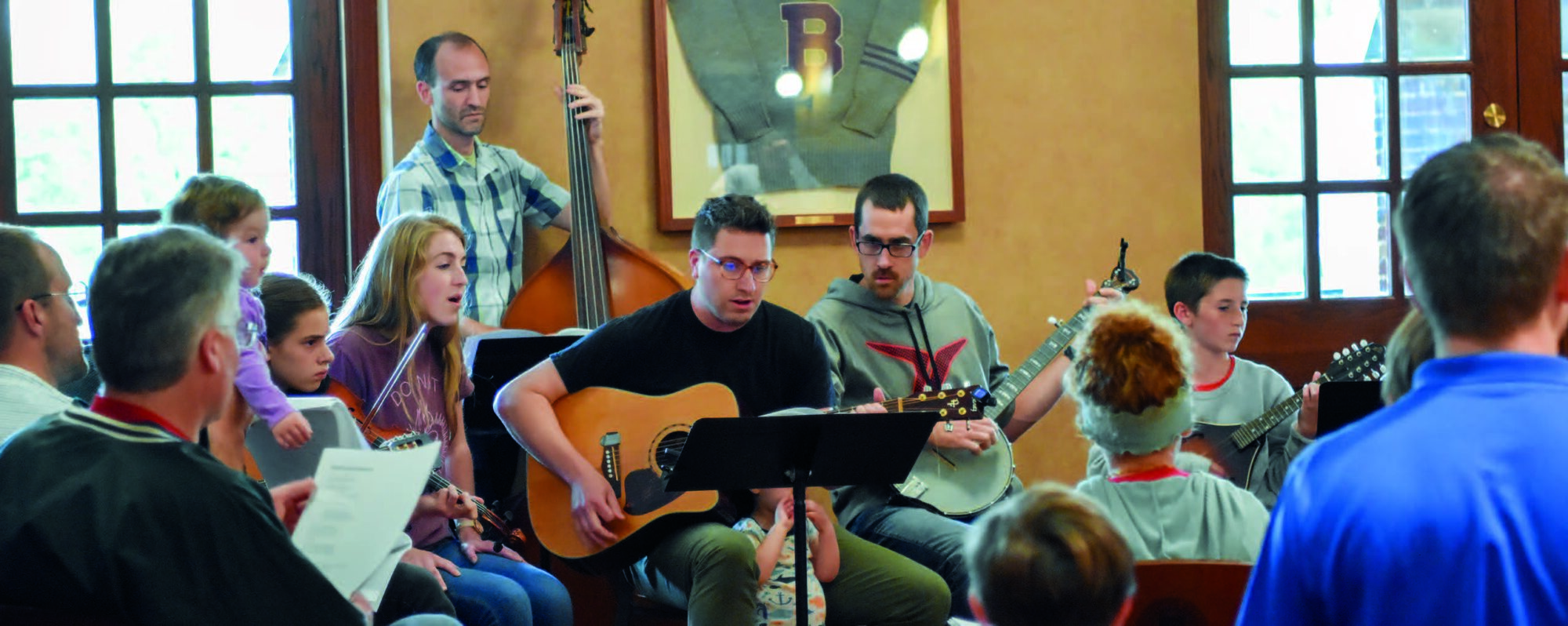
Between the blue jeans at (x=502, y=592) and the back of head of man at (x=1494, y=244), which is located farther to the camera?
the blue jeans at (x=502, y=592)

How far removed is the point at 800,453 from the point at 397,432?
872 millimetres

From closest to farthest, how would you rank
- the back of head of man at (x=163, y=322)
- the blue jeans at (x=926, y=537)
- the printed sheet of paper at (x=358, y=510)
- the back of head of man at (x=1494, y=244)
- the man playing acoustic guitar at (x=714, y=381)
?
the back of head of man at (x=1494, y=244), the back of head of man at (x=163, y=322), the printed sheet of paper at (x=358, y=510), the man playing acoustic guitar at (x=714, y=381), the blue jeans at (x=926, y=537)

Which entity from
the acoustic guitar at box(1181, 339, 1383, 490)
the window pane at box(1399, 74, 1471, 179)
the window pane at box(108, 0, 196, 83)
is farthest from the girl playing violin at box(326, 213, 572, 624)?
the window pane at box(1399, 74, 1471, 179)

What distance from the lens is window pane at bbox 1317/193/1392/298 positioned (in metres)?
4.43

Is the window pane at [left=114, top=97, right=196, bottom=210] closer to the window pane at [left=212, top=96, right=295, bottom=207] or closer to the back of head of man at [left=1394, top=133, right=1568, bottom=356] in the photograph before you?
the window pane at [left=212, top=96, right=295, bottom=207]

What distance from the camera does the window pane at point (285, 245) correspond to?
3996 millimetres

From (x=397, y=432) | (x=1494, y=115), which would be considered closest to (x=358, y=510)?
(x=397, y=432)

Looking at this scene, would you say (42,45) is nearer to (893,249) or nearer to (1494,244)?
(893,249)

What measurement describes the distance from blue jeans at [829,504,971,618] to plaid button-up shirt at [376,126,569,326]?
118 cm

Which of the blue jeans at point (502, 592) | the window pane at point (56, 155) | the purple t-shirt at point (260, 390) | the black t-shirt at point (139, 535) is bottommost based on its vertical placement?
the blue jeans at point (502, 592)

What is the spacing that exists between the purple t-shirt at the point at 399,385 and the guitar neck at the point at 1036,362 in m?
1.32

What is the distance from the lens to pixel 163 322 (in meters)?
1.61

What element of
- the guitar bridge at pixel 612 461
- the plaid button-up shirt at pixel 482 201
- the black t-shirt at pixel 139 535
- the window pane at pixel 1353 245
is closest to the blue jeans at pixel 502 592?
the guitar bridge at pixel 612 461

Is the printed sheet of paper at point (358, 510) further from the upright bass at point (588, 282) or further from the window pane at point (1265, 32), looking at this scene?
the window pane at point (1265, 32)
